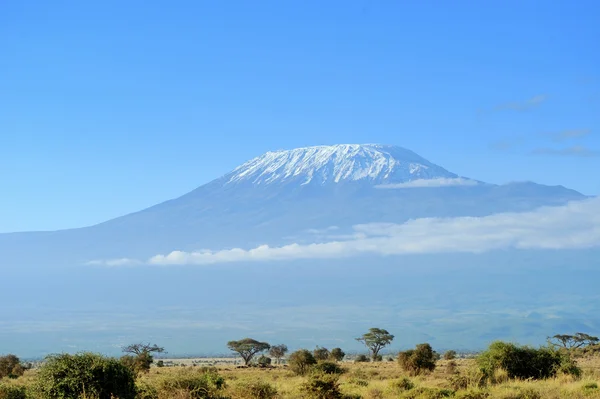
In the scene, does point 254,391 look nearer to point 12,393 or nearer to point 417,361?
point 12,393

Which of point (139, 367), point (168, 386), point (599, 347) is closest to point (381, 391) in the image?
point (168, 386)

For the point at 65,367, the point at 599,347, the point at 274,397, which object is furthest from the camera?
the point at 599,347

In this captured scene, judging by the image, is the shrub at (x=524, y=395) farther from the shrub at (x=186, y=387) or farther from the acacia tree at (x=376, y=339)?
the acacia tree at (x=376, y=339)

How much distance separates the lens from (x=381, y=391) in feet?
87.7

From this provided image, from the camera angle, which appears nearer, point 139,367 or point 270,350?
point 139,367

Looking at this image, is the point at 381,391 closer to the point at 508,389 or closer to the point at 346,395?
the point at 346,395

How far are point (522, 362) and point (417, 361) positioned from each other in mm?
16322

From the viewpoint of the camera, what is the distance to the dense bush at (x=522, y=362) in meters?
30.6

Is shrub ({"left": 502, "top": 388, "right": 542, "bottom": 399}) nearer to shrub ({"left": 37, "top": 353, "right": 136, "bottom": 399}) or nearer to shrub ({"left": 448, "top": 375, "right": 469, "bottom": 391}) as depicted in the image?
shrub ({"left": 448, "top": 375, "right": 469, "bottom": 391})

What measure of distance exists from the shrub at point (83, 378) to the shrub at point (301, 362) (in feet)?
81.2

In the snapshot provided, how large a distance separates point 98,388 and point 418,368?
2731 centimetres

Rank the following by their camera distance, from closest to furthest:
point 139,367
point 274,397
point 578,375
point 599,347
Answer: point 274,397 → point 578,375 → point 139,367 → point 599,347

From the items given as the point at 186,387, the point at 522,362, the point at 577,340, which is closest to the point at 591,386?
the point at 522,362

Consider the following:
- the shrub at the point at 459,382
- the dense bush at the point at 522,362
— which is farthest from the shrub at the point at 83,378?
the dense bush at the point at 522,362
